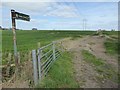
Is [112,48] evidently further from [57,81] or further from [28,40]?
[28,40]

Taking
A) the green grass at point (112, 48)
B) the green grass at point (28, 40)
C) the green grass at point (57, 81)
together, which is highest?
the green grass at point (28, 40)

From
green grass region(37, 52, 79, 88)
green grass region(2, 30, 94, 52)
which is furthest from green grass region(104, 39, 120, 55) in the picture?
green grass region(37, 52, 79, 88)

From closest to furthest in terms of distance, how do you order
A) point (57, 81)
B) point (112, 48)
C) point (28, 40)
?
point (57, 81)
point (112, 48)
point (28, 40)

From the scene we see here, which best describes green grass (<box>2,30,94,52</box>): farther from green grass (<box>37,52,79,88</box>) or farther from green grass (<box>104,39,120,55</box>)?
green grass (<box>37,52,79,88</box>)

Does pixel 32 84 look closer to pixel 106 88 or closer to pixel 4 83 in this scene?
pixel 4 83

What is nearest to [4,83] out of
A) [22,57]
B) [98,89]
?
[22,57]

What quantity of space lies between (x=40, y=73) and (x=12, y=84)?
97 centimetres

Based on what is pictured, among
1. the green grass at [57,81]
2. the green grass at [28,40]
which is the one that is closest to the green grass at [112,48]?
the green grass at [28,40]

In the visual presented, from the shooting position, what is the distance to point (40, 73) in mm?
7367

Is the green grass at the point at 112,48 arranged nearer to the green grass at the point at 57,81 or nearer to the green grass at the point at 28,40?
the green grass at the point at 28,40

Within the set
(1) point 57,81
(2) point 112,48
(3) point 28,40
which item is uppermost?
(3) point 28,40

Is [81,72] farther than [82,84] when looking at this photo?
Yes

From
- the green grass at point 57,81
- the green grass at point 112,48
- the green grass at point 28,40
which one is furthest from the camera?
the green grass at point 28,40

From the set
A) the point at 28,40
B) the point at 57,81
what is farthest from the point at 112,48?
the point at 28,40
